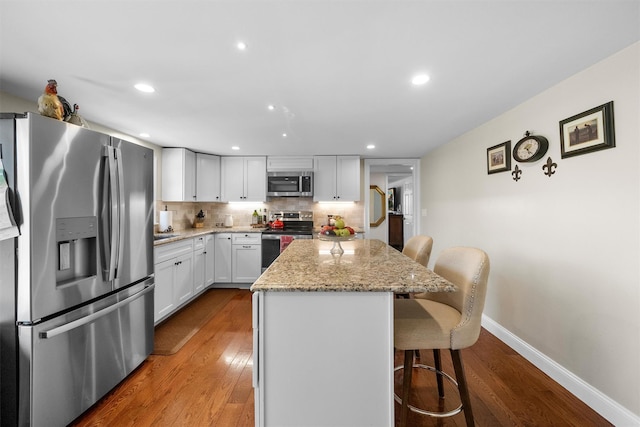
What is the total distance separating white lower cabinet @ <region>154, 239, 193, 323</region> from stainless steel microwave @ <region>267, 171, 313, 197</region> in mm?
1590

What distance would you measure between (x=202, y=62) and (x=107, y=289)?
5.23ft

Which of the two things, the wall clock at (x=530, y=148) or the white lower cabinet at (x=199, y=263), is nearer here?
the wall clock at (x=530, y=148)

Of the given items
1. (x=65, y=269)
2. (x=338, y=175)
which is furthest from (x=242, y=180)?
(x=65, y=269)

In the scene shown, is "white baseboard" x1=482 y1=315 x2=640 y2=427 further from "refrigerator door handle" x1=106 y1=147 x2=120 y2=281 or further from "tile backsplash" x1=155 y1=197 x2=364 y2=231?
"refrigerator door handle" x1=106 y1=147 x2=120 y2=281

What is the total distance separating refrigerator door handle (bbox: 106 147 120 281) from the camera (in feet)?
5.57

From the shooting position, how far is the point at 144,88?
1941 mm

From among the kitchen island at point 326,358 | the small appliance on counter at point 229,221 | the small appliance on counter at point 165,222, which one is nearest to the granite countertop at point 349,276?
the kitchen island at point 326,358

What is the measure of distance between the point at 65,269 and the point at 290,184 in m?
3.16

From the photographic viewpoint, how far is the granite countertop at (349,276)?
3.80 feet

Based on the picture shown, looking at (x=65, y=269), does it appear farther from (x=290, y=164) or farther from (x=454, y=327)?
(x=290, y=164)

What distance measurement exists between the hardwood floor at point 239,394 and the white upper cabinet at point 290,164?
2848mm

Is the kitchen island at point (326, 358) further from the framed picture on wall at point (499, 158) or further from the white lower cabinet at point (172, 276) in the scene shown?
the white lower cabinet at point (172, 276)

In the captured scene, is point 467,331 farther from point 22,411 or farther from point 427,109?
point 22,411

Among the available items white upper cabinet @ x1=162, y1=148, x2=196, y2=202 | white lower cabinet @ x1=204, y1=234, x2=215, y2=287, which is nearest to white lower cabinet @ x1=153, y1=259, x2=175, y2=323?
white lower cabinet @ x1=204, y1=234, x2=215, y2=287
